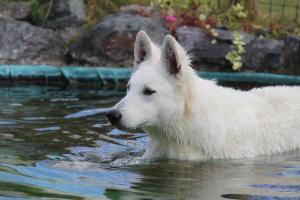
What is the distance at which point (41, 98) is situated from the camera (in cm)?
951

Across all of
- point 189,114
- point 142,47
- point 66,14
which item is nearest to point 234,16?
point 66,14

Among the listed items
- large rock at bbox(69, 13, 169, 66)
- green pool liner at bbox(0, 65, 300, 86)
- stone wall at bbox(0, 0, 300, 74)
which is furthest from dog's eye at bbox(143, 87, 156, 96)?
large rock at bbox(69, 13, 169, 66)

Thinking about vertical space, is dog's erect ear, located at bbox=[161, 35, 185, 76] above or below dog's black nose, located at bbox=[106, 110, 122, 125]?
above

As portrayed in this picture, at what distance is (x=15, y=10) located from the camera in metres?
12.2

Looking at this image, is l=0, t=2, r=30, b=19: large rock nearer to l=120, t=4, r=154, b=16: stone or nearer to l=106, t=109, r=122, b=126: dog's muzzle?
l=120, t=4, r=154, b=16: stone

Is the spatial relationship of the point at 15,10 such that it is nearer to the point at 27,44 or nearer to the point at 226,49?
the point at 27,44

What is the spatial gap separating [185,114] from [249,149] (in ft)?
2.40

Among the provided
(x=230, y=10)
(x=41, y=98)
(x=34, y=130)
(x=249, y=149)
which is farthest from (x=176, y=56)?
(x=230, y=10)

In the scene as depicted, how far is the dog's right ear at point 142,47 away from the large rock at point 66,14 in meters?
6.23

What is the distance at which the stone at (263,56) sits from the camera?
1150cm

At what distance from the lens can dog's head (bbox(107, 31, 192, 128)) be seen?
5.64 meters

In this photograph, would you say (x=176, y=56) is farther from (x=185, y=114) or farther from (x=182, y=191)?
(x=182, y=191)

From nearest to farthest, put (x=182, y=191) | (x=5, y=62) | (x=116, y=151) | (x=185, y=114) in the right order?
(x=182, y=191)
(x=185, y=114)
(x=116, y=151)
(x=5, y=62)

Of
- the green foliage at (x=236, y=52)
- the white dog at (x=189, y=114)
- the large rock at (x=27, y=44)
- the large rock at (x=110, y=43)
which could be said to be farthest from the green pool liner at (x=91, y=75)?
the white dog at (x=189, y=114)
